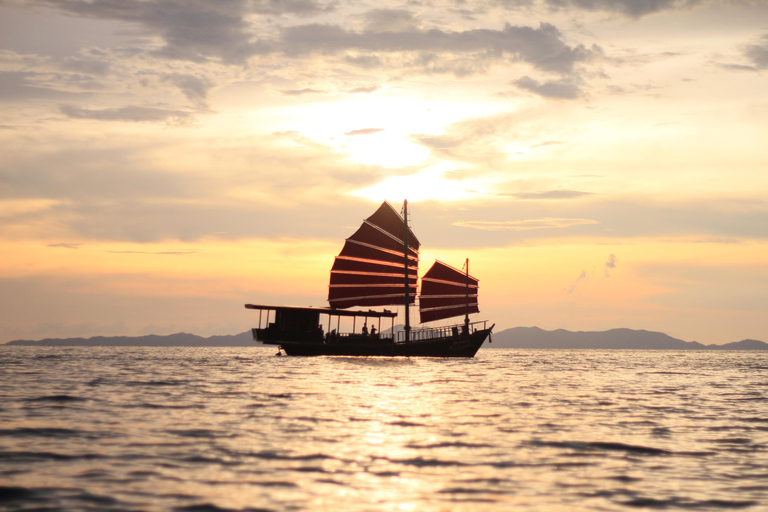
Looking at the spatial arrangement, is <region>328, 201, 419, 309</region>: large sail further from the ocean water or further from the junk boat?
the ocean water

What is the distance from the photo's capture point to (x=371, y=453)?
1449 cm

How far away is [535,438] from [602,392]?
1748 cm

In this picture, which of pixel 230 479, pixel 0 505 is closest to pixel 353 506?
pixel 230 479

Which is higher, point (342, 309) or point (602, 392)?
point (342, 309)

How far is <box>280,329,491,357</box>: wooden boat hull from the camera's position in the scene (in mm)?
67938

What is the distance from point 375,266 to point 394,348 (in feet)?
28.5

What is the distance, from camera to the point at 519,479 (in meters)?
12.1

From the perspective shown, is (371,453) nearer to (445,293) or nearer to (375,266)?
(375,266)

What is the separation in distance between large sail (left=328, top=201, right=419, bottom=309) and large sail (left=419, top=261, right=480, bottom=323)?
166 centimetres

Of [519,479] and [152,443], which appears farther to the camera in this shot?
[152,443]

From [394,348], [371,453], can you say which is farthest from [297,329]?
[371,453]

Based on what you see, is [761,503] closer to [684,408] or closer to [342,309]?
[684,408]

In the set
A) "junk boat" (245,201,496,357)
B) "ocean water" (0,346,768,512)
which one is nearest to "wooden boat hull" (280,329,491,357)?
"junk boat" (245,201,496,357)

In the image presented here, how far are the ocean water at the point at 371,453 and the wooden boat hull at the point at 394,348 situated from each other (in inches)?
1623
